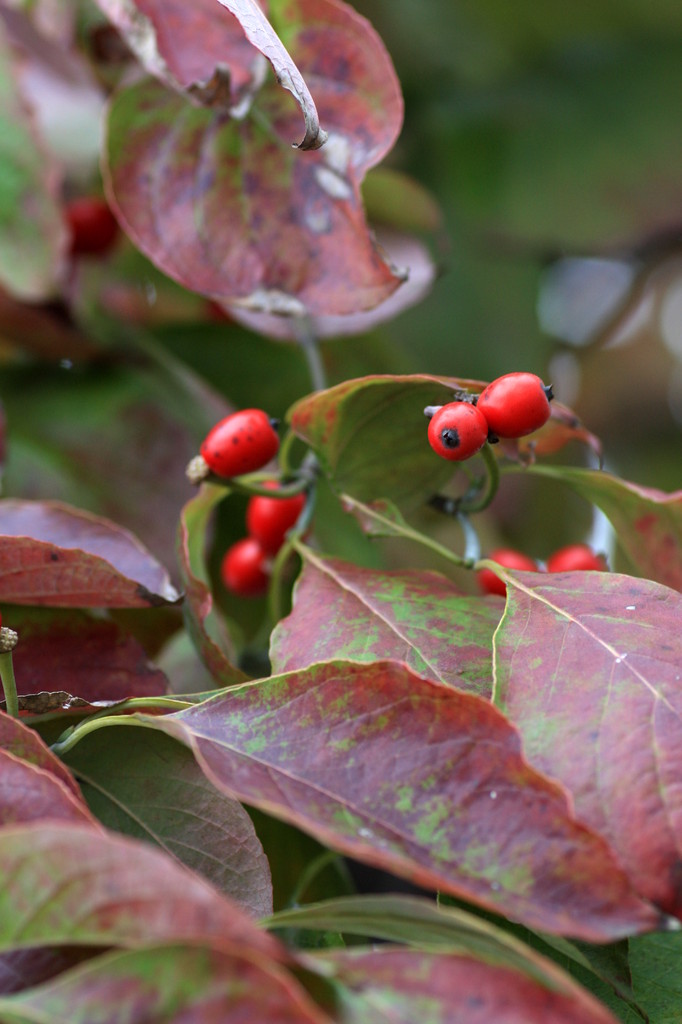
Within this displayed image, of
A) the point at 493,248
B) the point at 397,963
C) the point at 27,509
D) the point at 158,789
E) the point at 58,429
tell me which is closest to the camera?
the point at 397,963

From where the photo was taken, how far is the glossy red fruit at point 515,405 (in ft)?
1.35

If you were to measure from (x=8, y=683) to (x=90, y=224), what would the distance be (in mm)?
588

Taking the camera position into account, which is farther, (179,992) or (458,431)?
(458,431)

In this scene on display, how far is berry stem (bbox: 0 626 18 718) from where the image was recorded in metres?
0.38

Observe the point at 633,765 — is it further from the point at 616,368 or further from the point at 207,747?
the point at 616,368

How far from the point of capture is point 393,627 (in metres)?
0.41

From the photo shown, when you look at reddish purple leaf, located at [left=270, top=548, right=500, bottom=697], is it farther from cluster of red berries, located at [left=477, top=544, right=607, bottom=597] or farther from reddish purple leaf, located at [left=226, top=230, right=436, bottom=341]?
reddish purple leaf, located at [left=226, top=230, right=436, bottom=341]

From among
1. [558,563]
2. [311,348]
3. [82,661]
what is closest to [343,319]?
[311,348]

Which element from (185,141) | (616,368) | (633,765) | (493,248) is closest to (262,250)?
(185,141)

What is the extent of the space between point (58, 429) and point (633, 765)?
1.85ft

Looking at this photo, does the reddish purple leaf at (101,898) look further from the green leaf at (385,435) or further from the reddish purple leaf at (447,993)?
the green leaf at (385,435)

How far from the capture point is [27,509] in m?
0.53

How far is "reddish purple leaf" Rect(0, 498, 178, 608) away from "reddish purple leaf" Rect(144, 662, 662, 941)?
0.11 meters

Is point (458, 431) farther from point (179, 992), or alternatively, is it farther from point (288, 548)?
point (179, 992)
